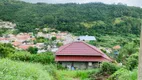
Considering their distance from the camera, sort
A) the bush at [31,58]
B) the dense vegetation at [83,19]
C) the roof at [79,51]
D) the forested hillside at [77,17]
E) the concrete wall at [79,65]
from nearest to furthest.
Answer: the bush at [31,58], the concrete wall at [79,65], the roof at [79,51], the dense vegetation at [83,19], the forested hillside at [77,17]

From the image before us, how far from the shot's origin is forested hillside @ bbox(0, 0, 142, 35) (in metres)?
51.2

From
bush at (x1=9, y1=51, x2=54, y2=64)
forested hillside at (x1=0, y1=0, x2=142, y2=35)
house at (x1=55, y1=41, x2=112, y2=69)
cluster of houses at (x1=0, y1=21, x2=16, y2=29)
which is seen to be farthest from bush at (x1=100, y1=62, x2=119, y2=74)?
cluster of houses at (x1=0, y1=21, x2=16, y2=29)

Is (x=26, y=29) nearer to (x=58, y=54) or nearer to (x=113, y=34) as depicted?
(x=113, y=34)

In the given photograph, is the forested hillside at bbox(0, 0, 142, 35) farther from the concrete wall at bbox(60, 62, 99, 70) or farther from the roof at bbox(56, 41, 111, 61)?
the concrete wall at bbox(60, 62, 99, 70)

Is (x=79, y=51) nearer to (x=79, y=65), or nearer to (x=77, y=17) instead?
(x=79, y=65)

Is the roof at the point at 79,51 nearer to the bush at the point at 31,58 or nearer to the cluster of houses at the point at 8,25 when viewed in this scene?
the bush at the point at 31,58

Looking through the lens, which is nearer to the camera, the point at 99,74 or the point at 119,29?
the point at 99,74

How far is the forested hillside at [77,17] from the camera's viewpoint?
5122 cm

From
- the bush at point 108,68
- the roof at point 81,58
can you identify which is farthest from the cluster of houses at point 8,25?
the bush at point 108,68

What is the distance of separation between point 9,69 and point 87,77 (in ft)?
17.2

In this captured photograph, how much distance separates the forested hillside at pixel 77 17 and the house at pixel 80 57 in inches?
1367

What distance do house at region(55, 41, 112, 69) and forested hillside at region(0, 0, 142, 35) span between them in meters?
34.7

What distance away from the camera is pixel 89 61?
13.5 metres

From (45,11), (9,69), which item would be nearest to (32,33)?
(45,11)
